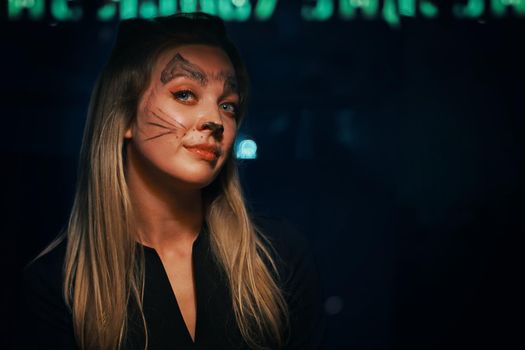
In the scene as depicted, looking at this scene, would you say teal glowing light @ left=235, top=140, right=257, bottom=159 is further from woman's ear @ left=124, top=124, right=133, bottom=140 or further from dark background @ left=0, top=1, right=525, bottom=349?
woman's ear @ left=124, top=124, right=133, bottom=140

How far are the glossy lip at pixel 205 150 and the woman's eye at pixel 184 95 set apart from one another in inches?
4.8

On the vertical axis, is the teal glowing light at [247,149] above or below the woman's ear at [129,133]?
below

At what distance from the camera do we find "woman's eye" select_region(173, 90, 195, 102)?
3.95ft

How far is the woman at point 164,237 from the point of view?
1.17m

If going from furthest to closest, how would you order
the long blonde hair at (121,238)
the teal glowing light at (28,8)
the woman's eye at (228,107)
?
the teal glowing light at (28,8) → the woman's eye at (228,107) → the long blonde hair at (121,238)

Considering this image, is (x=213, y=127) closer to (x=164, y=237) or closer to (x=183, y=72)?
(x=183, y=72)

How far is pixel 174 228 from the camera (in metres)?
1.30

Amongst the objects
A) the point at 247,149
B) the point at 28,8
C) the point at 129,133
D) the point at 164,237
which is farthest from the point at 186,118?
the point at 28,8

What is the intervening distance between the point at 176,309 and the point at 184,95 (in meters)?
0.50

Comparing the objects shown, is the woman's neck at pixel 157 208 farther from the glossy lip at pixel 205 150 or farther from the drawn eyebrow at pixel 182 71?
the drawn eyebrow at pixel 182 71

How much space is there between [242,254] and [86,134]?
0.49 m

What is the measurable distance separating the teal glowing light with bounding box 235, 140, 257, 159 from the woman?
1.57 ft

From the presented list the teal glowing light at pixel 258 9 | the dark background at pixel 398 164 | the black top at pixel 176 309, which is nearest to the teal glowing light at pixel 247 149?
the dark background at pixel 398 164

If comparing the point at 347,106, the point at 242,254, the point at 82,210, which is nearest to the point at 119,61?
the point at 82,210
